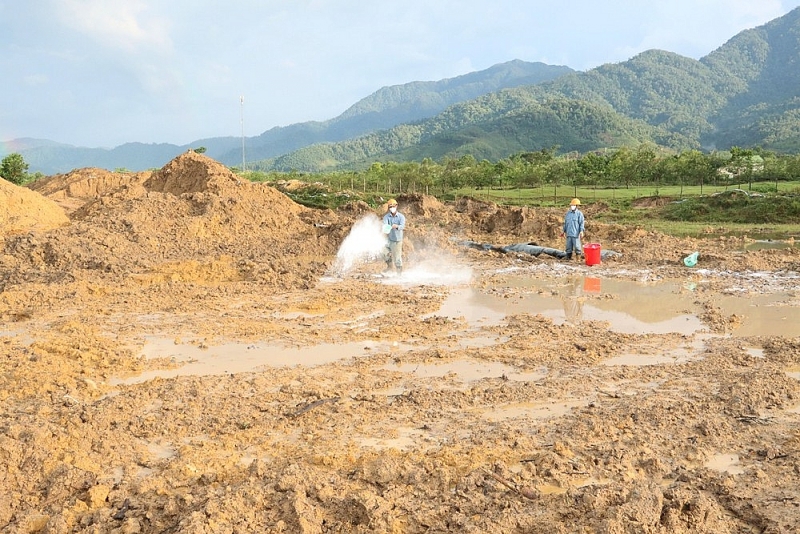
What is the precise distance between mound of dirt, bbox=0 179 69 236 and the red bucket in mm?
14909

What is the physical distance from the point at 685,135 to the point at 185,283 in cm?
12858

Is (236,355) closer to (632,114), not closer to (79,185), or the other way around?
(79,185)

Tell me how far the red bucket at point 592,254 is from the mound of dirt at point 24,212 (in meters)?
14.9

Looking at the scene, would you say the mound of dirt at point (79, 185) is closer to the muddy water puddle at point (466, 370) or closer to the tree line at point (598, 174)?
the tree line at point (598, 174)

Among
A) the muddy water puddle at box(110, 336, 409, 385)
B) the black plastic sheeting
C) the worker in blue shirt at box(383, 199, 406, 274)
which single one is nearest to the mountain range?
the black plastic sheeting

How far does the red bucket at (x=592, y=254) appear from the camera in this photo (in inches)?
518

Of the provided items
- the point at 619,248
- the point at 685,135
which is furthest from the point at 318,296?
the point at 685,135

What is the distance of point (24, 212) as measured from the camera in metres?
17.8

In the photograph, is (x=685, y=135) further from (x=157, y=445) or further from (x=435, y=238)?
(x=157, y=445)

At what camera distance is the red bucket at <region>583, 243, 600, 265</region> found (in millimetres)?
13156

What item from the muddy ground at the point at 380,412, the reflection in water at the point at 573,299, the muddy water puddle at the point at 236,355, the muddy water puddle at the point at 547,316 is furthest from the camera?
the reflection in water at the point at 573,299

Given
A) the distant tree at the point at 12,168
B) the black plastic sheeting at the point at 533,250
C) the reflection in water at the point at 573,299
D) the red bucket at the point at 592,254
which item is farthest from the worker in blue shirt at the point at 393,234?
the distant tree at the point at 12,168

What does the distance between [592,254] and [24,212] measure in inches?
641

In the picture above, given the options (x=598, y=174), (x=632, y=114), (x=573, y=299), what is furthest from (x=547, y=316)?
(x=632, y=114)
